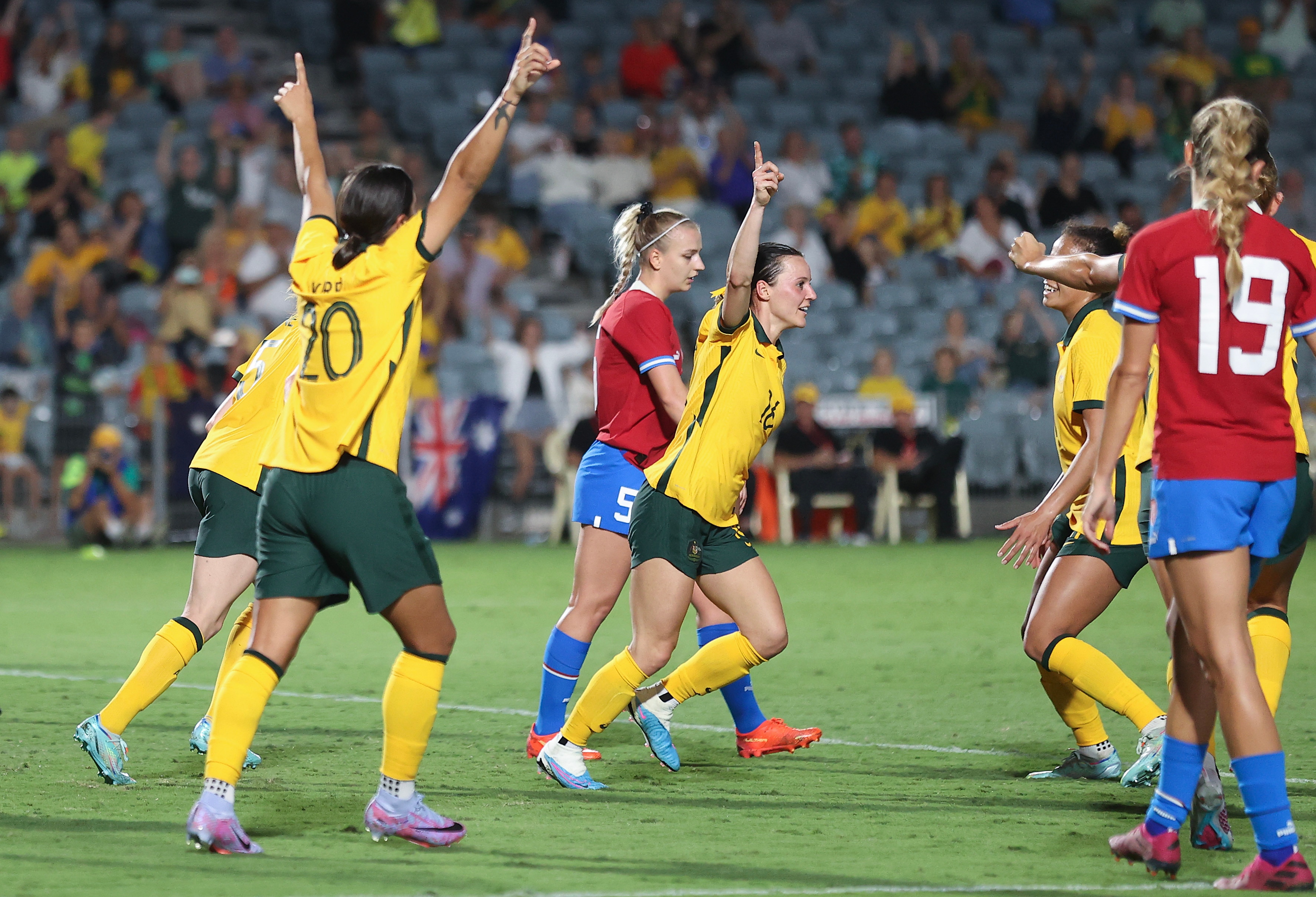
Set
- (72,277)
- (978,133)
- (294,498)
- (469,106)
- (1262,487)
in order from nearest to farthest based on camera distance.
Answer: (1262,487) < (294,498) < (72,277) < (469,106) < (978,133)

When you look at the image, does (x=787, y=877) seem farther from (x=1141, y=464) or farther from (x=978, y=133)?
(x=978, y=133)

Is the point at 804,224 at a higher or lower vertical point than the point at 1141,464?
higher

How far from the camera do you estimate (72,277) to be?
17906 millimetres

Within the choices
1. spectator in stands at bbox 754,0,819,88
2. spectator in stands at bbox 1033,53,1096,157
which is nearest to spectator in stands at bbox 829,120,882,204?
spectator in stands at bbox 754,0,819,88

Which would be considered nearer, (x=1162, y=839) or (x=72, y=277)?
(x=1162, y=839)

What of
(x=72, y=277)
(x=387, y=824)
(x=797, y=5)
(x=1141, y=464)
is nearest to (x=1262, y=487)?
(x=1141, y=464)

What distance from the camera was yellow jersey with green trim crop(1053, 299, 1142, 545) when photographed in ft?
19.1

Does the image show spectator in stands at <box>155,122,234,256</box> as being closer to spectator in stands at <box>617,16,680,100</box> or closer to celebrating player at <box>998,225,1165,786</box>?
spectator in stands at <box>617,16,680,100</box>

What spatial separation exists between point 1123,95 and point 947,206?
4.09m

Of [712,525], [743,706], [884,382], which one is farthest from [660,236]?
[884,382]

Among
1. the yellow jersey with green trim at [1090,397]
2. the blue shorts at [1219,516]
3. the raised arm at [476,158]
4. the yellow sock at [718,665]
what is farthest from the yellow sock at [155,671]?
the blue shorts at [1219,516]

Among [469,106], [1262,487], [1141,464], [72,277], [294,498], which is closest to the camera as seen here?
[1262,487]

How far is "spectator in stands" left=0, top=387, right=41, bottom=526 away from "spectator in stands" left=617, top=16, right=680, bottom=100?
8.98 metres

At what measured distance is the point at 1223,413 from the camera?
4.37 metres
